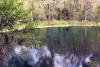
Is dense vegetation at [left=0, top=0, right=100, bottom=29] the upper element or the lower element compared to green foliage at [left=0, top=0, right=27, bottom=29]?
Result: lower

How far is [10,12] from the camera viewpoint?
4197cm

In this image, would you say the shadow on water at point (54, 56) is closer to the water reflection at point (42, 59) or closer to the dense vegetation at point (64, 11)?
the water reflection at point (42, 59)

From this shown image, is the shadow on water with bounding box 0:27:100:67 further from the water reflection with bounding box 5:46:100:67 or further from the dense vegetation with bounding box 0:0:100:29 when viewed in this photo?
the dense vegetation with bounding box 0:0:100:29

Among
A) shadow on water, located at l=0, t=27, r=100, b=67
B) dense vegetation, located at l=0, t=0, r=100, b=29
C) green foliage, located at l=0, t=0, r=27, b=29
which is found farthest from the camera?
dense vegetation, located at l=0, t=0, r=100, b=29

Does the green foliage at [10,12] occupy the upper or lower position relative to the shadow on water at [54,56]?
upper

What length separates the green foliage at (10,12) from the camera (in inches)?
1642

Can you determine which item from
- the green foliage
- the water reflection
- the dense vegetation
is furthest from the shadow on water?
the dense vegetation

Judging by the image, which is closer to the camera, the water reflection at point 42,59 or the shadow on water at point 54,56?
the water reflection at point 42,59

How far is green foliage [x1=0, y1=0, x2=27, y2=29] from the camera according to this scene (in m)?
41.7

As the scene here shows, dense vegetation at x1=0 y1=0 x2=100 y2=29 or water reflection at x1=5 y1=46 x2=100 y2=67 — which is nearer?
water reflection at x1=5 y1=46 x2=100 y2=67

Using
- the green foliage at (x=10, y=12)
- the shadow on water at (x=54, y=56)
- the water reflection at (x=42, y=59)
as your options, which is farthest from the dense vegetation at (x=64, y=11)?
the water reflection at (x=42, y=59)

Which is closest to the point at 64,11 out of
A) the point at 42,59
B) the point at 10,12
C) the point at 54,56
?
the point at 10,12

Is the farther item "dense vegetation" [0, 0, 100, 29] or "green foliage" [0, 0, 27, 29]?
"dense vegetation" [0, 0, 100, 29]

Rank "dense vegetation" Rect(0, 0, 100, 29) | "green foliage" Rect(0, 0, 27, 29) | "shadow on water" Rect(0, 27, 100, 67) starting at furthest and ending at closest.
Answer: "dense vegetation" Rect(0, 0, 100, 29)
"green foliage" Rect(0, 0, 27, 29)
"shadow on water" Rect(0, 27, 100, 67)
